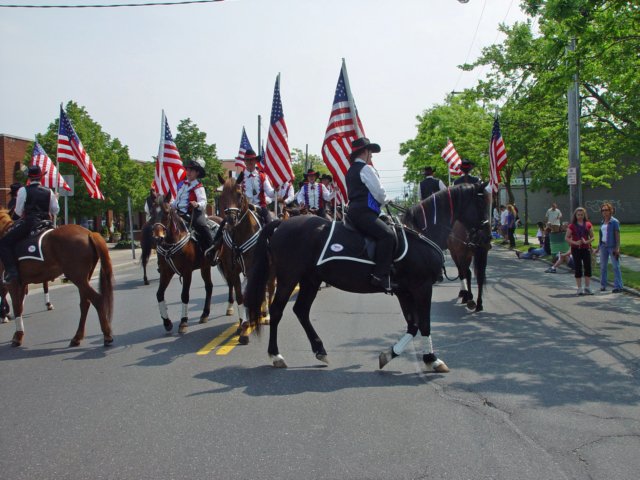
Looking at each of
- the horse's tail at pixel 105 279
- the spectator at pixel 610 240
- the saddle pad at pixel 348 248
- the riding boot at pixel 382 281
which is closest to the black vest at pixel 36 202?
the horse's tail at pixel 105 279

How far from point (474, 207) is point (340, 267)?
2356 millimetres

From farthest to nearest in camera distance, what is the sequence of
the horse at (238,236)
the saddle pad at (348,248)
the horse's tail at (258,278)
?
the horse at (238,236)
the horse's tail at (258,278)
the saddle pad at (348,248)

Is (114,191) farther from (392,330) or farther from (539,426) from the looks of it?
(539,426)

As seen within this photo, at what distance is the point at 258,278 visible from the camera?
773 centimetres

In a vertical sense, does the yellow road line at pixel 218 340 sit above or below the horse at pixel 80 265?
below

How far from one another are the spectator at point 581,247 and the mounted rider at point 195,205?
8.33m

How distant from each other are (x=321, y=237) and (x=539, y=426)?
3267 mm

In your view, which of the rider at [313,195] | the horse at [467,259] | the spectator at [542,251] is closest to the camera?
the horse at [467,259]

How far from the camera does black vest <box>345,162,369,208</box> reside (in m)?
7.25

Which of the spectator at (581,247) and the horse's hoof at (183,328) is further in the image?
the spectator at (581,247)

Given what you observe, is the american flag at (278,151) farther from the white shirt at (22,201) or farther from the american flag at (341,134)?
the white shirt at (22,201)

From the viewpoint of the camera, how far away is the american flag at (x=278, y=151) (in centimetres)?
1189

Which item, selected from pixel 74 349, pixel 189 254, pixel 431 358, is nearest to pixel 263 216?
pixel 189 254

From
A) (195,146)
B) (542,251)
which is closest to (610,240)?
(542,251)
